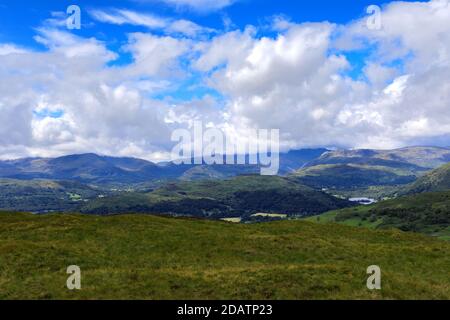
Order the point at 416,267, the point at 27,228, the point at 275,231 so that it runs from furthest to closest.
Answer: the point at 275,231
the point at 27,228
the point at 416,267

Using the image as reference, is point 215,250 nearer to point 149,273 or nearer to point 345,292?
point 149,273

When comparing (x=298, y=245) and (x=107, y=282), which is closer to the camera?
(x=107, y=282)

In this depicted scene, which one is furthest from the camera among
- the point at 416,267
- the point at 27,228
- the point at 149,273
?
the point at 27,228

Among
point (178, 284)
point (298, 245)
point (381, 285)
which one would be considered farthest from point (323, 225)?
point (178, 284)

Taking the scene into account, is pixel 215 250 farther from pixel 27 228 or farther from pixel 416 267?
pixel 27 228

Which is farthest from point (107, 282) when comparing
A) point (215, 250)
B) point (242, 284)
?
point (215, 250)
